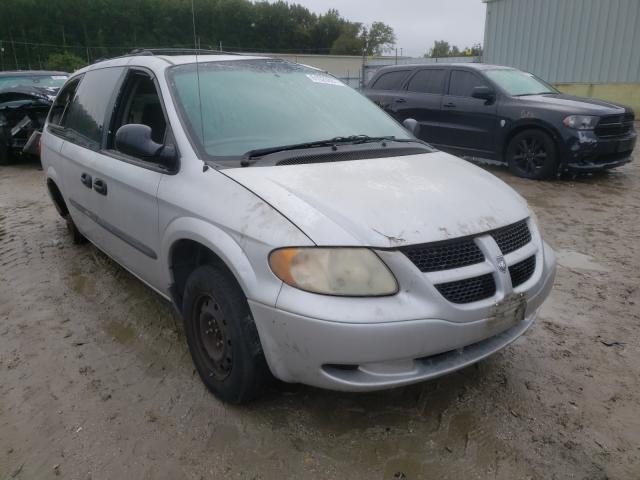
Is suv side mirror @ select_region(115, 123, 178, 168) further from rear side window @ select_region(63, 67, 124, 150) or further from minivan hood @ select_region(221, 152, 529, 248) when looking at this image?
rear side window @ select_region(63, 67, 124, 150)

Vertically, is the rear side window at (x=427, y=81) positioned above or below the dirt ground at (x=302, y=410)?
above

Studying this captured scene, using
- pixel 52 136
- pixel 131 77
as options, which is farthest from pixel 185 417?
pixel 52 136

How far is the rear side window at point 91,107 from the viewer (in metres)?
3.58

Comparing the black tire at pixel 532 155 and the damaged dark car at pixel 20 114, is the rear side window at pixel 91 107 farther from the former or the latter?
the damaged dark car at pixel 20 114

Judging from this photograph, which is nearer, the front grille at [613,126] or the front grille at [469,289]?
the front grille at [469,289]

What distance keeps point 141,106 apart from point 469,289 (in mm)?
2376

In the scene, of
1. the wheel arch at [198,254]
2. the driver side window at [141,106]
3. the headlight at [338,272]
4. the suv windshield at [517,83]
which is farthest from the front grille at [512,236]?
→ the suv windshield at [517,83]

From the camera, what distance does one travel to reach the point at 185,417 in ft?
8.12

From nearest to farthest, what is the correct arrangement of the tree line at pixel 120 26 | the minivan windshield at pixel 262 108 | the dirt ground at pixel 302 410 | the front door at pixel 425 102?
the dirt ground at pixel 302 410, the minivan windshield at pixel 262 108, the front door at pixel 425 102, the tree line at pixel 120 26

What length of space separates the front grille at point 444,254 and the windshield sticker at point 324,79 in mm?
1821

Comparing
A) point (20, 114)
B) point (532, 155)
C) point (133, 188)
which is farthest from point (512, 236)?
point (20, 114)

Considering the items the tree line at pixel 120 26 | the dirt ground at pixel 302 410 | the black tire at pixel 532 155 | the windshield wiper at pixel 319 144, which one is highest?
the tree line at pixel 120 26

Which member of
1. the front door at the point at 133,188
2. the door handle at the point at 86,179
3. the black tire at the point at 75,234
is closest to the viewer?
the front door at the point at 133,188

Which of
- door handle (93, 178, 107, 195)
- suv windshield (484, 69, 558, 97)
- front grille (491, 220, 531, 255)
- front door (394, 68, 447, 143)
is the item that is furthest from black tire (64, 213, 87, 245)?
suv windshield (484, 69, 558, 97)
